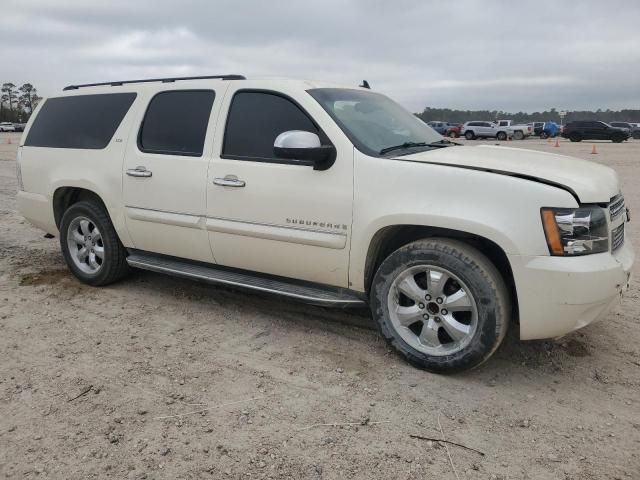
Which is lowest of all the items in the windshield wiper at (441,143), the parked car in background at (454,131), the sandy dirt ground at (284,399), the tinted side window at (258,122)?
the parked car in background at (454,131)

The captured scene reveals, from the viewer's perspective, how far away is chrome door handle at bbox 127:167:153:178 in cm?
458

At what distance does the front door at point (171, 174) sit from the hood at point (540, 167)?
1647 millimetres

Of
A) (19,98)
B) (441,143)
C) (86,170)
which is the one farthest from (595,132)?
(19,98)

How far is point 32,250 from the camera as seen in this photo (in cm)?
669

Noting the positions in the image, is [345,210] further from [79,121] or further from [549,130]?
[549,130]

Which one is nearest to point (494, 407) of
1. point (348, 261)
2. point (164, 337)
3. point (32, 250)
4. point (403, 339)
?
point (403, 339)

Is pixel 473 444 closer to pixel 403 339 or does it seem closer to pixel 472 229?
pixel 403 339

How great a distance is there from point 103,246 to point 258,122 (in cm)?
204

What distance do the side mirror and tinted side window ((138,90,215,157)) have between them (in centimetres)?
99

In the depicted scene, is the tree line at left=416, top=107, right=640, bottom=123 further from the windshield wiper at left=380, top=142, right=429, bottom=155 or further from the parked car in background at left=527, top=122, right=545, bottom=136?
the windshield wiper at left=380, top=142, right=429, bottom=155

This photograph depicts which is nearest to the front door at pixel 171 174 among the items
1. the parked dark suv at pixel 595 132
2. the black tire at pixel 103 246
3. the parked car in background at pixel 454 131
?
Result: the black tire at pixel 103 246

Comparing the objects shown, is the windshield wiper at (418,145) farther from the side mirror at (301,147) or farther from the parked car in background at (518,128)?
the parked car in background at (518,128)

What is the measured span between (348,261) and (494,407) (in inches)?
49.5

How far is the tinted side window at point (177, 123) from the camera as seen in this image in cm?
442
